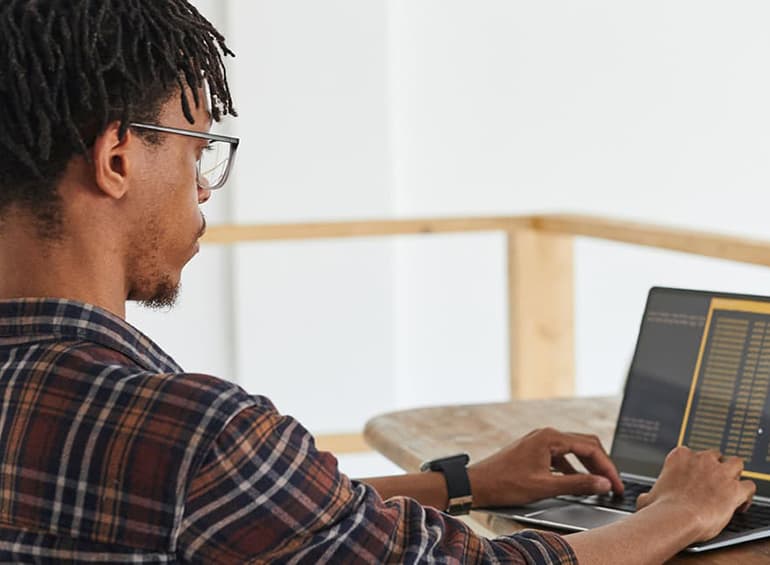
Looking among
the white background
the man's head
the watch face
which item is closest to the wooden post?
the white background

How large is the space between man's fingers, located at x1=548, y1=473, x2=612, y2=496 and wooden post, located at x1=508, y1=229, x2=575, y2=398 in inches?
77.4

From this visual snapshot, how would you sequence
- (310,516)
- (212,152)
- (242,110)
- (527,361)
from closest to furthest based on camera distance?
(310,516) → (212,152) → (527,361) → (242,110)

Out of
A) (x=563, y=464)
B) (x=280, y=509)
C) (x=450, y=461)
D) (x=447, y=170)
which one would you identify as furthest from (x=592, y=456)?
(x=447, y=170)

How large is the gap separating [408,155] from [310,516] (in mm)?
3436

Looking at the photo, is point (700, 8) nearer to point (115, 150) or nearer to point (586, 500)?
point (586, 500)

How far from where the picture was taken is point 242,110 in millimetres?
4172

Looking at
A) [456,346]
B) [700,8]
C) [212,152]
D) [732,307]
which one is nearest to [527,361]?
[456,346]

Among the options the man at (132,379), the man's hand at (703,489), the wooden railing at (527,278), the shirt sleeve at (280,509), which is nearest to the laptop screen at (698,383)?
the man's hand at (703,489)

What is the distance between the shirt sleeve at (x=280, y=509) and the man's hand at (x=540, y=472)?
0.35 metres

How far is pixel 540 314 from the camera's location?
10.9ft

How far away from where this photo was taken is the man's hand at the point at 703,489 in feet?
3.89

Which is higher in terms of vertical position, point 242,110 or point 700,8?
point 700,8

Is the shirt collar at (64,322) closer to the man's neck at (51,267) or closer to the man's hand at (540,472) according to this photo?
the man's neck at (51,267)

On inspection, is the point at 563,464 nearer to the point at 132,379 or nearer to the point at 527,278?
the point at 132,379
